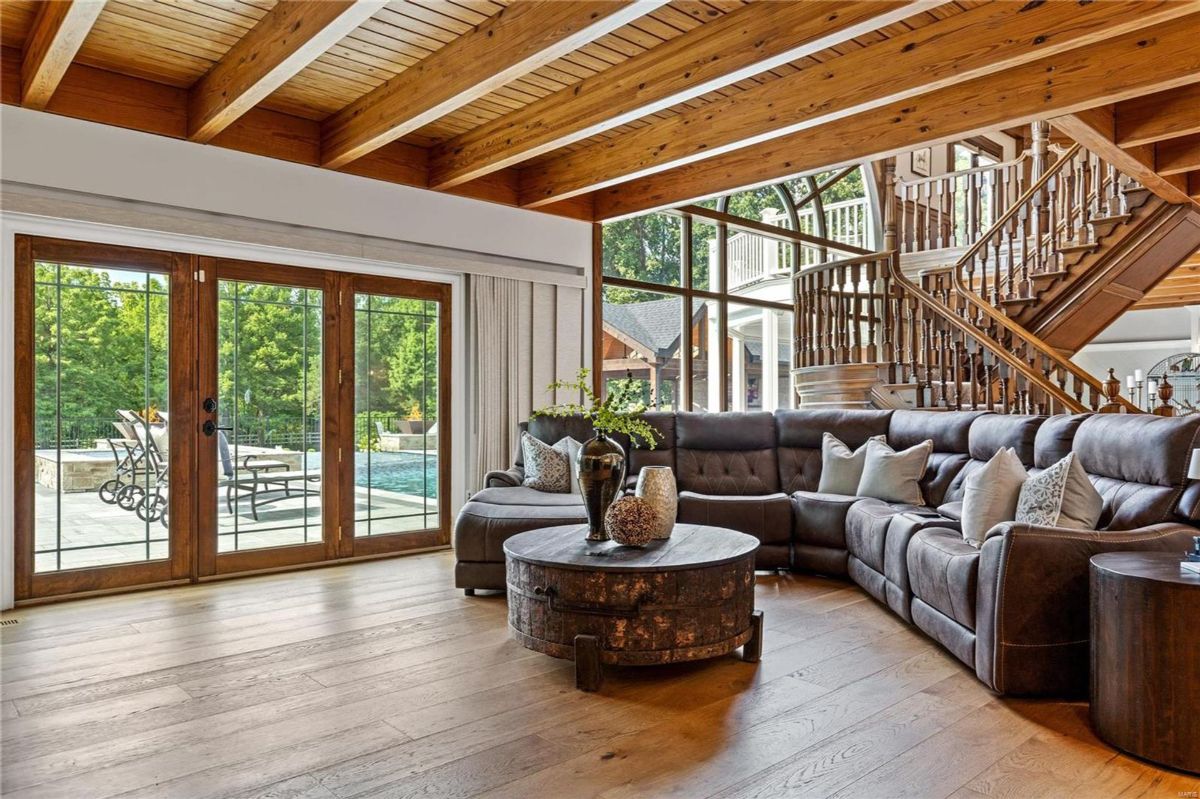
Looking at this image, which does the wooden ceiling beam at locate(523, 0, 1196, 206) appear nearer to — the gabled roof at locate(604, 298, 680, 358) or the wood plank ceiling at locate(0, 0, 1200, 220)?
the wood plank ceiling at locate(0, 0, 1200, 220)

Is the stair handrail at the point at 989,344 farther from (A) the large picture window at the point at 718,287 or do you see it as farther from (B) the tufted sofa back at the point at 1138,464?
(A) the large picture window at the point at 718,287

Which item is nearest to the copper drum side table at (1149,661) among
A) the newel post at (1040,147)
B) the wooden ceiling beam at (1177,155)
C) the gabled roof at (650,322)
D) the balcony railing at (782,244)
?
the wooden ceiling beam at (1177,155)

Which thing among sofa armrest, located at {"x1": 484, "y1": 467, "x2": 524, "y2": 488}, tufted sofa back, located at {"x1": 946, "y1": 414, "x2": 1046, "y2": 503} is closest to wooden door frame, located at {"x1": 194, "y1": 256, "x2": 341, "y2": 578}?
sofa armrest, located at {"x1": 484, "y1": 467, "x2": 524, "y2": 488}

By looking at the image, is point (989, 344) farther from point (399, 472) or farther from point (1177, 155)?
point (399, 472)

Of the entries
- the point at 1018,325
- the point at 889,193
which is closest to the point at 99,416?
the point at 1018,325

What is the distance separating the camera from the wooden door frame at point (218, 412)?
4.61m

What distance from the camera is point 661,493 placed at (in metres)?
3.33

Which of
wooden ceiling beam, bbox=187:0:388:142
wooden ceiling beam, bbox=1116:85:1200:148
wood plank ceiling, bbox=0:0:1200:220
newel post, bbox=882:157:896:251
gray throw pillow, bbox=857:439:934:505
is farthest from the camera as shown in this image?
newel post, bbox=882:157:896:251

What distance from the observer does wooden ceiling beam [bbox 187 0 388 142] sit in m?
3.10

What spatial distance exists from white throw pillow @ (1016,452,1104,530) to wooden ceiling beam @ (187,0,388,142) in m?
3.19

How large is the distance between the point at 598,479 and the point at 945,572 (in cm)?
144

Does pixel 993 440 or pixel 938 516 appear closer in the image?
pixel 938 516

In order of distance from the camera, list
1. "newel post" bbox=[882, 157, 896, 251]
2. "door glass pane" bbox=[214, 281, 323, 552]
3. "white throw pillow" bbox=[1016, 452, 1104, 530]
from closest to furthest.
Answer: "white throw pillow" bbox=[1016, 452, 1104, 530]
"door glass pane" bbox=[214, 281, 323, 552]
"newel post" bbox=[882, 157, 896, 251]

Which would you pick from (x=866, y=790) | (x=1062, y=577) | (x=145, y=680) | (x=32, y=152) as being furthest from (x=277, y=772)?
(x=32, y=152)
